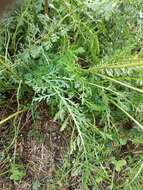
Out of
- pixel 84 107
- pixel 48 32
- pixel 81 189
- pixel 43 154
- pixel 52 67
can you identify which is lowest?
pixel 81 189

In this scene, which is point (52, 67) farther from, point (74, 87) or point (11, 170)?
point (11, 170)

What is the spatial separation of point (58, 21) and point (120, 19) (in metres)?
0.24

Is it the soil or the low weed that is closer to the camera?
the low weed

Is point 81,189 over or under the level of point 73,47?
under

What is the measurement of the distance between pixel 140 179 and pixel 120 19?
0.59 metres

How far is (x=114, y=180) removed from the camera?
53.4 inches

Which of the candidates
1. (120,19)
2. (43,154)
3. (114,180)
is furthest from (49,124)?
(120,19)

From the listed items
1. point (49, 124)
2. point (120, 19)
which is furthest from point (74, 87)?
point (120, 19)

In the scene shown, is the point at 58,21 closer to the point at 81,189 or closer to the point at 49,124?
the point at 49,124

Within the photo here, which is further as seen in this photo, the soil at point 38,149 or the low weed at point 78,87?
the soil at point 38,149

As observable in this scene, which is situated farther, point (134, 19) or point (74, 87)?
point (134, 19)

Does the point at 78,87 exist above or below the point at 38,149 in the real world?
above

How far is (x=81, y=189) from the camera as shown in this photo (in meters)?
1.31

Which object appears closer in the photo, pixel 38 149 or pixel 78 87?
pixel 78 87
